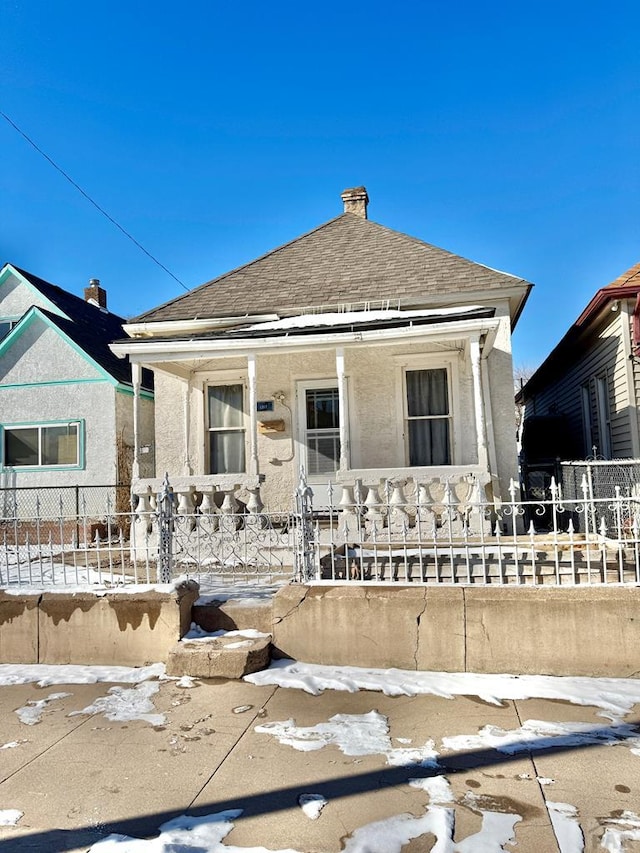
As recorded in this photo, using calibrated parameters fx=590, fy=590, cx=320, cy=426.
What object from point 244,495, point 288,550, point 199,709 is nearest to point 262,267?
point 244,495

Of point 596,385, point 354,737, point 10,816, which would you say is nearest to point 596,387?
point 596,385

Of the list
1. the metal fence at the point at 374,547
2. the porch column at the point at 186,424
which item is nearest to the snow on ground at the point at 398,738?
the metal fence at the point at 374,547

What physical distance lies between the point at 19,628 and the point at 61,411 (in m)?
9.72

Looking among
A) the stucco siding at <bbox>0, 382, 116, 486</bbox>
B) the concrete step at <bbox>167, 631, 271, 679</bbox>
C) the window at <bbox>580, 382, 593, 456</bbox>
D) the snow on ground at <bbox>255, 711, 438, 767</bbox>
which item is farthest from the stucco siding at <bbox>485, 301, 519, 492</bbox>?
the stucco siding at <bbox>0, 382, 116, 486</bbox>

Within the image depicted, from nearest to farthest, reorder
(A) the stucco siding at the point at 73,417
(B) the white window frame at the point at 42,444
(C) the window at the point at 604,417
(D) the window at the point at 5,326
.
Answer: (C) the window at the point at 604,417 < (A) the stucco siding at the point at 73,417 < (B) the white window frame at the point at 42,444 < (D) the window at the point at 5,326

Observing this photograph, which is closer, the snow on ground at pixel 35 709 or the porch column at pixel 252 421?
the snow on ground at pixel 35 709

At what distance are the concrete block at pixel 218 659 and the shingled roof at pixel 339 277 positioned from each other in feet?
22.0

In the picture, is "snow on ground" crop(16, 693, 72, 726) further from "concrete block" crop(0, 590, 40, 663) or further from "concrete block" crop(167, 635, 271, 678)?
"concrete block" crop(0, 590, 40, 663)

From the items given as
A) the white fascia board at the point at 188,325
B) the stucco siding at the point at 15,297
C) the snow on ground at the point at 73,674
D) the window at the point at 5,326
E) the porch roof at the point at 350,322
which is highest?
the stucco siding at the point at 15,297

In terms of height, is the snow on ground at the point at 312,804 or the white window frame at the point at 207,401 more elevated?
the white window frame at the point at 207,401

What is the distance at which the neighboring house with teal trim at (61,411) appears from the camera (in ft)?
45.3

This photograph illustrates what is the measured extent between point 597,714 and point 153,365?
27.3ft

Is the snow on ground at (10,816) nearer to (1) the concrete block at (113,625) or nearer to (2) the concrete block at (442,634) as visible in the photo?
(1) the concrete block at (113,625)

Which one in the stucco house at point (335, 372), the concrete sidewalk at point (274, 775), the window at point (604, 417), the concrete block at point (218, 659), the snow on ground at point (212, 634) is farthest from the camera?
the window at point (604, 417)
